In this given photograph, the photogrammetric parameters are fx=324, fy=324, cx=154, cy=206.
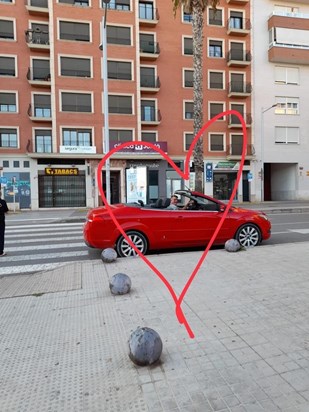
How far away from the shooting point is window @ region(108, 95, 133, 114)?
2788 cm

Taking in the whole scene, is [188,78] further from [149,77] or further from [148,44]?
[148,44]

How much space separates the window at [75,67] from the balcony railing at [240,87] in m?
13.1

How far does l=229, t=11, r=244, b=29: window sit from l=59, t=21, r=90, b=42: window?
1347 cm

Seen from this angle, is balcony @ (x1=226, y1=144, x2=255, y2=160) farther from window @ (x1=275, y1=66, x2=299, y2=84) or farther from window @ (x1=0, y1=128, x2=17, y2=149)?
window @ (x1=0, y1=128, x2=17, y2=149)

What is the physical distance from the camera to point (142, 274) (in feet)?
18.4

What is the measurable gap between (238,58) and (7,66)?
67.2 feet

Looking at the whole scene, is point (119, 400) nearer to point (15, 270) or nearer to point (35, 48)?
point (15, 270)

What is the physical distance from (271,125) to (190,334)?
31177 millimetres

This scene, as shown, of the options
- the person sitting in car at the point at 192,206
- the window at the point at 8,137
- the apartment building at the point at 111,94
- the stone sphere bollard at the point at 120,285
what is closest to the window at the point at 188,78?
the apartment building at the point at 111,94

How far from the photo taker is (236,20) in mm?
30906

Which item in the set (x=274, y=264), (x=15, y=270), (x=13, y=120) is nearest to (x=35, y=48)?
(x=13, y=120)

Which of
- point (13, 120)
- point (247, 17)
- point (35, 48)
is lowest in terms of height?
point (13, 120)

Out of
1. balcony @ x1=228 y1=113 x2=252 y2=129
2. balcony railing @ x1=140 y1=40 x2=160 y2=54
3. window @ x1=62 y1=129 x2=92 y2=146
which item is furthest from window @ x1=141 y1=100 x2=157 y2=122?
balcony @ x1=228 y1=113 x2=252 y2=129

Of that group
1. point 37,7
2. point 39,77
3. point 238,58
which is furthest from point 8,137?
point 238,58
